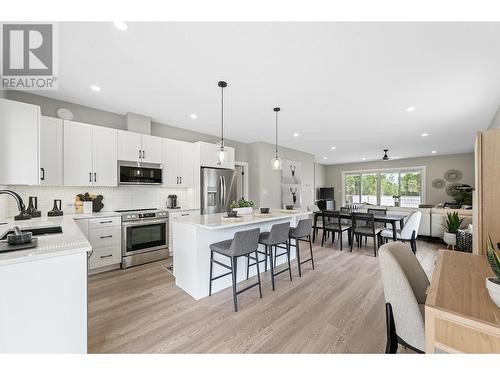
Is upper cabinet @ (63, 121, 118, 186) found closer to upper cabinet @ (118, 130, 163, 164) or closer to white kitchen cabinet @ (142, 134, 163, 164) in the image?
upper cabinet @ (118, 130, 163, 164)

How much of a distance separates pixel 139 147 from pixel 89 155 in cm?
72

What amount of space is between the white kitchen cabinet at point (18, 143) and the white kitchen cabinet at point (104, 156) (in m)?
1.04

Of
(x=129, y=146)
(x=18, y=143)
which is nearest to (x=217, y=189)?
(x=129, y=146)

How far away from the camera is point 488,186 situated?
151 centimetres

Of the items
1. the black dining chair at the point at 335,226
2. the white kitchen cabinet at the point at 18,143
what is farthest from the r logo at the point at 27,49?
the black dining chair at the point at 335,226

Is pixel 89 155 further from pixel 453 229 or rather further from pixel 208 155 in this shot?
pixel 453 229

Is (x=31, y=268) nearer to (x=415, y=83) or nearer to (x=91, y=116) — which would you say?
(x=91, y=116)

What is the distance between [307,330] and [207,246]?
4.41 ft

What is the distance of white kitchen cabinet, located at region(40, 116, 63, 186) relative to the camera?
108 inches

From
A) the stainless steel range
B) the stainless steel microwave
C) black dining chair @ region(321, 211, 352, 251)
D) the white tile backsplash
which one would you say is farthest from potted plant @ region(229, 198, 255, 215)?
black dining chair @ region(321, 211, 352, 251)

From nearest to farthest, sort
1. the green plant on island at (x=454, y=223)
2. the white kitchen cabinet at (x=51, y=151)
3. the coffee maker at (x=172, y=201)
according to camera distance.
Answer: the white kitchen cabinet at (x=51, y=151) → the green plant on island at (x=454, y=223) → the coffee maker at (x=172, y=201)

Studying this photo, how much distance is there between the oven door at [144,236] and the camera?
321 centimetres

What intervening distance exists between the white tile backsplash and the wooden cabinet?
13.1 ft

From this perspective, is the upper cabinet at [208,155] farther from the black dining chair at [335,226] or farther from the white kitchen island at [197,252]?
the black dining chair at [335,226]
